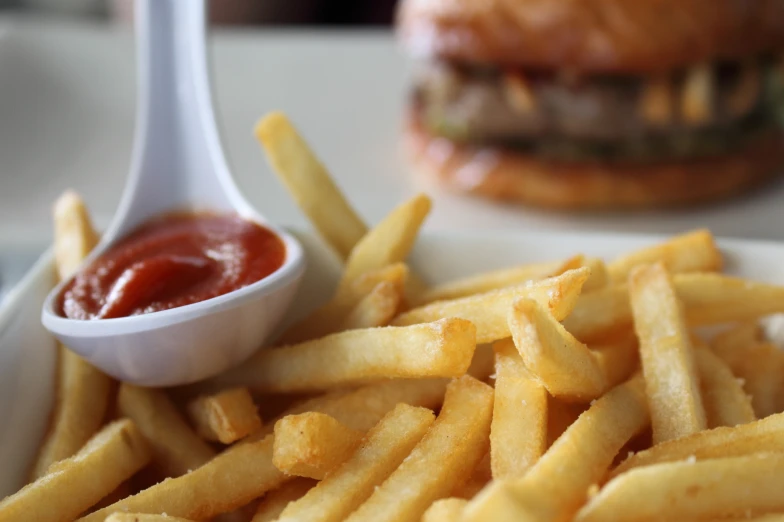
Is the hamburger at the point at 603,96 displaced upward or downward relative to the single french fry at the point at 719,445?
upward

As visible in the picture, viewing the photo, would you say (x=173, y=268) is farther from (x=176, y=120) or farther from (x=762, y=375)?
(x=762, y=375)

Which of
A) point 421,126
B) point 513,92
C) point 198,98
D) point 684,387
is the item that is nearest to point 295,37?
point 421,126

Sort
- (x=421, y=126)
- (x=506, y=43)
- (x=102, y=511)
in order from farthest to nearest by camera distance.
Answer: (x=421, y=126) → (x=506, y=43) → (x=102, y=511)

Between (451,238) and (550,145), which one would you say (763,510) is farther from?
(550,145)

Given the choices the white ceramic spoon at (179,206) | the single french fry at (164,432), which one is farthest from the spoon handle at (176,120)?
the single french fry at (164,432)

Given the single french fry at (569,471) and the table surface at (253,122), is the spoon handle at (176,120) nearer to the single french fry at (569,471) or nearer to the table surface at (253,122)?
the single french fry at (569,471)

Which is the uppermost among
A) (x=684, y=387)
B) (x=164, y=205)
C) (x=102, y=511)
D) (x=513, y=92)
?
(x=513, y=92)
